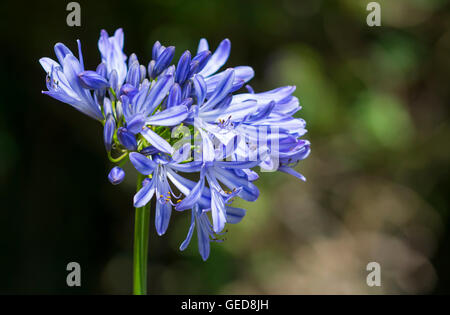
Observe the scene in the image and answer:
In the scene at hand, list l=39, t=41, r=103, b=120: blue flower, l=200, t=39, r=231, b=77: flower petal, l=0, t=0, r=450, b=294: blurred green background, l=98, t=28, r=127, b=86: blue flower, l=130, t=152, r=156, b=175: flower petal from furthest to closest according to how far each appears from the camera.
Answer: l=0, t=0, r=450, b=294: blurred green background → l=200, t=39, r=231, b=77: flower petal → l=98, t=28, r=127, b=86: blue flower → l=39, t=41, r=103, b=120: blue flower → l=130, t=152, r=156, b=175: flower petal

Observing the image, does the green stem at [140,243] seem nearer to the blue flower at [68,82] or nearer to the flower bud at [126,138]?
the flower bud at [126,138]

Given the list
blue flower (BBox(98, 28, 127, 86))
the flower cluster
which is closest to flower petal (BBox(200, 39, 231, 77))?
the flower cluster

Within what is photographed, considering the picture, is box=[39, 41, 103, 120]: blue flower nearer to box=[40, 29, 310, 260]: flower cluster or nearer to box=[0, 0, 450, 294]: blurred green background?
box=[40, 29, 310, 260]: flower cluster

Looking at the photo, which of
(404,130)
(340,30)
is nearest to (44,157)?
(340,30)

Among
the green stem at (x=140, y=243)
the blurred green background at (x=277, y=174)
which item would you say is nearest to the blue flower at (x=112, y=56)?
the green stem at (x=140, y=243)

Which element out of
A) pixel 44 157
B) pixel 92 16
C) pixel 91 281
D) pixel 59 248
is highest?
pixel 92 16

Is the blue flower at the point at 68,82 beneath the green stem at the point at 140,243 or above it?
above

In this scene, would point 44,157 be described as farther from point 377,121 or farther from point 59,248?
Result: point 377,121
